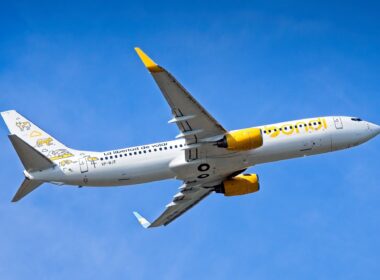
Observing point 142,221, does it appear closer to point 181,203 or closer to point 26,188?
point 181,203

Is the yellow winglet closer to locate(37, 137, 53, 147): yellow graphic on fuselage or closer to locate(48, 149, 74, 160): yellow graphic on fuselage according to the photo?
locate(48, 149, 74, 160): yellow graphic on fuselage

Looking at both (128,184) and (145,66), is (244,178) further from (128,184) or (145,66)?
(145,66)

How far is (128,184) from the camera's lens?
56531 mm

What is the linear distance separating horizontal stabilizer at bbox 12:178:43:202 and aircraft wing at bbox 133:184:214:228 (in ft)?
43.7

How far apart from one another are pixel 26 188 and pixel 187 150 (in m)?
12.9

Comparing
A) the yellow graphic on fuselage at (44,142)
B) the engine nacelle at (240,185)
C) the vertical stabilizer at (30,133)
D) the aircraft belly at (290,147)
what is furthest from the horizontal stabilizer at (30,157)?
the aircraft belly at (290,147)

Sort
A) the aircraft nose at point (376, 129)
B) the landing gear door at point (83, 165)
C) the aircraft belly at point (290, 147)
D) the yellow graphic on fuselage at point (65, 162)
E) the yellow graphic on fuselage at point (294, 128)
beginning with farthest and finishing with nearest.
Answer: the aircraft nose at point (376, 129)
the yellow graphic on fuselage at point (294, 128)
the aircraft belly at point (290, 147)
the yellow graphic on fuselage at point (65, 162)
the landing gear door at point (83, 165)

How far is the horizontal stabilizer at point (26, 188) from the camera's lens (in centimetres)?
5434

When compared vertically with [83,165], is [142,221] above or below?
below

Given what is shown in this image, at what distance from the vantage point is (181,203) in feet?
211

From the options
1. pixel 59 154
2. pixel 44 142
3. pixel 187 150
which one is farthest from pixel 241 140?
pixel 44 142

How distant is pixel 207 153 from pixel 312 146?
8.91 meters

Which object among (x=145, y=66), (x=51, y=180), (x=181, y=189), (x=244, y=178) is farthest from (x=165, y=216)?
(x=145, y=66)

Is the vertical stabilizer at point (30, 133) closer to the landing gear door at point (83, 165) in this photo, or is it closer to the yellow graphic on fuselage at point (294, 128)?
the landing gear door at point (83, 165)
